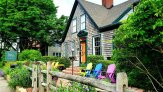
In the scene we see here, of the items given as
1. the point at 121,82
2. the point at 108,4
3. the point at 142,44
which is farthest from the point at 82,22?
the point at 121,82

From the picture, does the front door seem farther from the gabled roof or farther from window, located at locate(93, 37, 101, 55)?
the gabled roof

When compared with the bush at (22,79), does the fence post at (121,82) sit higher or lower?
higher

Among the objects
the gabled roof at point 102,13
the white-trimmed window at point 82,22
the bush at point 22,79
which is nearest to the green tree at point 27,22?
the gabled roof at point 102,13

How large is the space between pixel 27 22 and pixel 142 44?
29.1m

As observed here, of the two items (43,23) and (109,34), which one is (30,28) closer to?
(43,23)

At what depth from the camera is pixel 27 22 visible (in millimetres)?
32844

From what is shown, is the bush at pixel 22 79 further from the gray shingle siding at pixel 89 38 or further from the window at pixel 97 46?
the window at pixel 97 46

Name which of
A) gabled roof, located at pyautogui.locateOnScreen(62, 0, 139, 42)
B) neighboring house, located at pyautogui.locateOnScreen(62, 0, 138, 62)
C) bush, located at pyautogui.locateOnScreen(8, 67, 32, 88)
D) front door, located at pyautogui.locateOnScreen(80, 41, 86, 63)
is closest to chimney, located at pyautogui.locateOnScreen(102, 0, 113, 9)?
neighboring house, located at pyautogui.locateOnScreen(62, 0, 138, 62)

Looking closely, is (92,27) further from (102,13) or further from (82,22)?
(102,13)

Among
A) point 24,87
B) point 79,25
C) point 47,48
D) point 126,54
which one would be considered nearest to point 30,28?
point 47,48

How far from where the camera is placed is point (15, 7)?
3394 centimetres

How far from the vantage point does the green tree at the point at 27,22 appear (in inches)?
1293

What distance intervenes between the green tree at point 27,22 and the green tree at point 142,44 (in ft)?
Answer: 90.4

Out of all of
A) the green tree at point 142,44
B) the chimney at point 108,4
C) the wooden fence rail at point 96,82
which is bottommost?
the wooden fence rail at point 96,82
